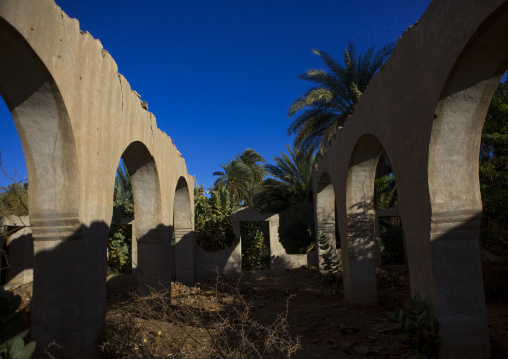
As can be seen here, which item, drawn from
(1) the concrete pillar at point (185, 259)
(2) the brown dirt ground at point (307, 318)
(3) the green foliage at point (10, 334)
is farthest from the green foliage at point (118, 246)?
(3) the green foliage at point (10, 334)

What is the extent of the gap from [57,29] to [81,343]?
327 centimetres

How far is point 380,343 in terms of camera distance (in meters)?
4.89

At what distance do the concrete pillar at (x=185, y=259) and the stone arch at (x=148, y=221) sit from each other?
4219 millimetres

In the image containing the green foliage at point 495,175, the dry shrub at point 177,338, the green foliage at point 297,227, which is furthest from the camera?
the green foliage at point 297,227

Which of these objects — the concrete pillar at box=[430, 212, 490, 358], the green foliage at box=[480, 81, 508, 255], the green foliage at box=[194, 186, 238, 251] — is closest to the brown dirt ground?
the concrete pillar at box=[430, 212, 490, 358]

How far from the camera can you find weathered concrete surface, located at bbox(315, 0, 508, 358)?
3254 millimetres

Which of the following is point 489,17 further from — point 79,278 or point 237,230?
point 237,230

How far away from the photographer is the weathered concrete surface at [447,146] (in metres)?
3.25

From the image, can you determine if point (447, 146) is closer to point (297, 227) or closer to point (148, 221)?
point (148, 221)

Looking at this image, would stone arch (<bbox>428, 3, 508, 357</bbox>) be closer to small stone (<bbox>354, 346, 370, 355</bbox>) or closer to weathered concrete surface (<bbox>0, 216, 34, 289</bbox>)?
small stone (<bbox>354, 346, 370, 355</bbox>)

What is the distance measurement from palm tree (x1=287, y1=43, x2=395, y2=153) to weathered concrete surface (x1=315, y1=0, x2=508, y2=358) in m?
8.12

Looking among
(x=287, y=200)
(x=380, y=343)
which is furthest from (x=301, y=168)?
(x=380, y=343)

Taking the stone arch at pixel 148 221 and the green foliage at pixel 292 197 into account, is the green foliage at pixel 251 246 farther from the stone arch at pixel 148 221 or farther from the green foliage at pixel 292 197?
the stone arch at pixel 148 221

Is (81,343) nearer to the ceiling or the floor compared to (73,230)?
nearer to the floor
